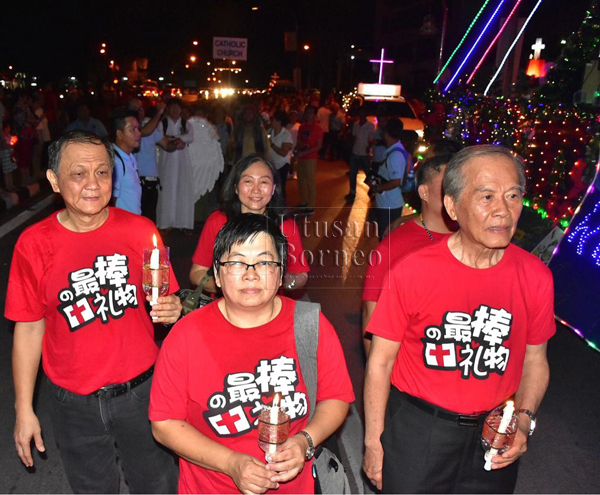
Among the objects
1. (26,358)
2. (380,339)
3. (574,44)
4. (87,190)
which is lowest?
(26,358)

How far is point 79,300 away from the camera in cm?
288

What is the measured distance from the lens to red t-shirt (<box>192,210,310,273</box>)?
4086mm

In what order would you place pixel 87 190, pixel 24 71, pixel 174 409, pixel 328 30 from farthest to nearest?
pixel 328 30 < pixel 24 71 < pixel 87 190 < pixel 174 409

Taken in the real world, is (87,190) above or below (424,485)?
above

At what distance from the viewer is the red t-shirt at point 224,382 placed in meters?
2.33

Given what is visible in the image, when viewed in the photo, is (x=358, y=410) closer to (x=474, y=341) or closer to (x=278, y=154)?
(x=474, y=341)

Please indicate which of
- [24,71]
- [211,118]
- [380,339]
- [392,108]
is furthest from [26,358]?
[24,71]

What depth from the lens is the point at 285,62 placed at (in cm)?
6994

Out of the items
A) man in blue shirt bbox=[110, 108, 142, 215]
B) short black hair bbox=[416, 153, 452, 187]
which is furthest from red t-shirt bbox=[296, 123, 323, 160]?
short black hair bbox=[416, 153, 452, 187]

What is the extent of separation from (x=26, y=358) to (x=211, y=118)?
36.2 ft

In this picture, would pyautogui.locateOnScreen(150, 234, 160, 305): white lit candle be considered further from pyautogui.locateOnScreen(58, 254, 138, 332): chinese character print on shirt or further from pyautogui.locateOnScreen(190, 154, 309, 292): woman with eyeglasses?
pyautogui.locateOnScreen(190, 154, 309, 292): woman with eyeglasses

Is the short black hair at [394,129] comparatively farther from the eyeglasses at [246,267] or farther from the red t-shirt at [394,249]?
the eyeglasses at [246,267]

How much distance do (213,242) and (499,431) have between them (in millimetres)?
2346

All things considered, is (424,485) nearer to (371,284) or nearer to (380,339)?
(380,339)
